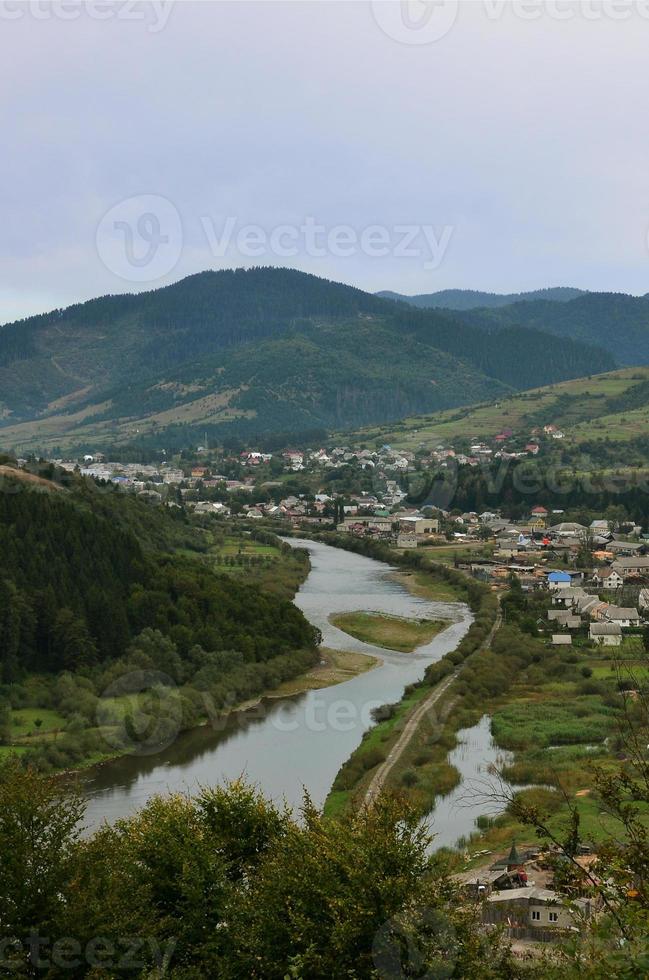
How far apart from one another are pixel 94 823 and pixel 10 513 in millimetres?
18875

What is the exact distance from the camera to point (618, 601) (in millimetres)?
44094

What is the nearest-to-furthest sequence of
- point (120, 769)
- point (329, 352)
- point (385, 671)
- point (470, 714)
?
point (120, 769), point (470, 714), point (385, 671), point (329, 352)

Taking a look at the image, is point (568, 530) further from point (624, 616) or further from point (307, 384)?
point (307, 384)

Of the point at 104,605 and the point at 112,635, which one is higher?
the point at 104,605

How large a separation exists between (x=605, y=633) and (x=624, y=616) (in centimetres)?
199

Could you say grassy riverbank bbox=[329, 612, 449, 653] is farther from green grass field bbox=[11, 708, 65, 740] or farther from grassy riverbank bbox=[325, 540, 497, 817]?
green grass field bbox=[11, 708, 65, 740]

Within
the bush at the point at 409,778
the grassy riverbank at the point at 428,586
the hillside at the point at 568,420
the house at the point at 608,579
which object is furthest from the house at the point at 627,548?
the bush at the point at 409,778

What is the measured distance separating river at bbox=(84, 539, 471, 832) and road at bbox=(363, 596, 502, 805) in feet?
3.37

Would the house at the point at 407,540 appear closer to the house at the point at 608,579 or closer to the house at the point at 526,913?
the house at the point at 608,579

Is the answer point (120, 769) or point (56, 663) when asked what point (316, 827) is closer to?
point (120, 769)

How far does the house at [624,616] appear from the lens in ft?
130

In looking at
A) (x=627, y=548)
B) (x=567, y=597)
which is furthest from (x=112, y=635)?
(x=627, y=548)

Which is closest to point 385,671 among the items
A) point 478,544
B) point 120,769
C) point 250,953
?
point 120,769

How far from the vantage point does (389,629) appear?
41.4 meters
